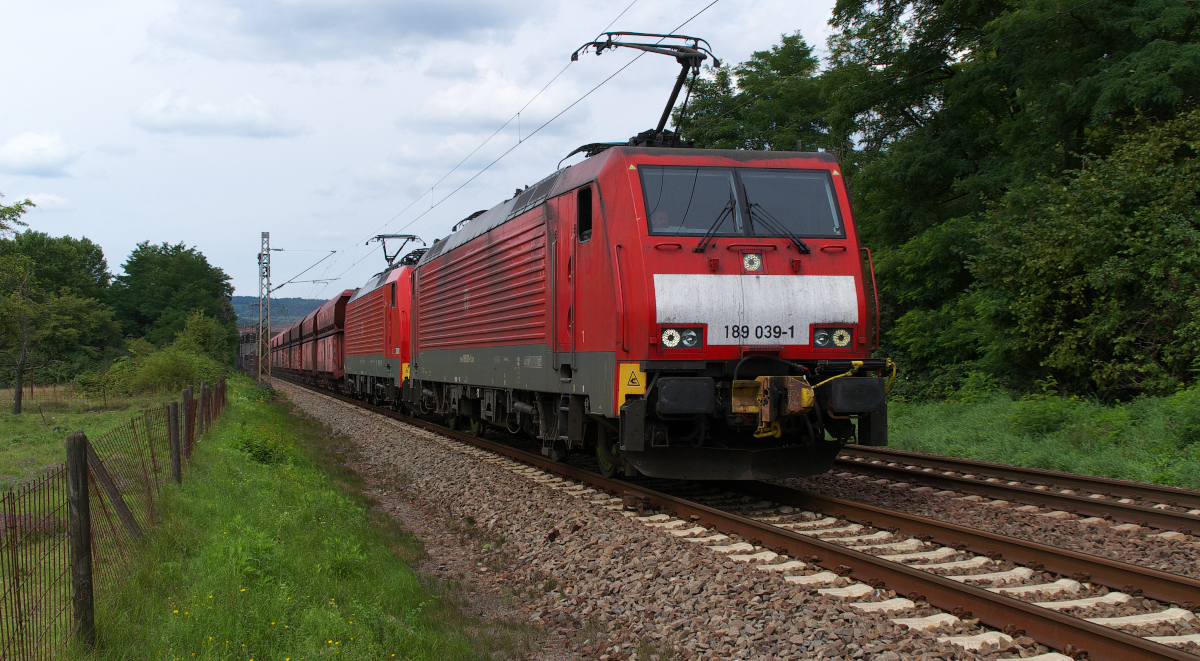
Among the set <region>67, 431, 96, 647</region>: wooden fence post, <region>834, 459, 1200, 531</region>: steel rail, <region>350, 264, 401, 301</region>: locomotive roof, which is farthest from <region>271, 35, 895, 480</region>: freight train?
<region>350, 264, 401, 301</region>: locomotive roof

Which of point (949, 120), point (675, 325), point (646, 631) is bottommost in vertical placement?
point (646, 631)

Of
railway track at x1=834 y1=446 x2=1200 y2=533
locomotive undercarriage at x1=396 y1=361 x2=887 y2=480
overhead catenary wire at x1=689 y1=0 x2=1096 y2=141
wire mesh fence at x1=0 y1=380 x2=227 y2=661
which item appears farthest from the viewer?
overhead catenary wire at x1=689 y1=0 x2=1096 y2=141

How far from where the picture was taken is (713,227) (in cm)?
788

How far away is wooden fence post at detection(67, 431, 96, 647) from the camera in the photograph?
164 inches

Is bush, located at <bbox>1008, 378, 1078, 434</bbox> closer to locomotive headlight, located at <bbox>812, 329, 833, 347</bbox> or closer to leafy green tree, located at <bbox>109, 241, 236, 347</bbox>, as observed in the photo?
locomotive headlight, located at <bbox>812, 329, 833, 347</bbox>

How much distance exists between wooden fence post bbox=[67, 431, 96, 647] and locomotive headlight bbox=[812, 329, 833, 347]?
576 centimetres

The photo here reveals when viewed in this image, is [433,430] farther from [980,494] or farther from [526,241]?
[980,494]

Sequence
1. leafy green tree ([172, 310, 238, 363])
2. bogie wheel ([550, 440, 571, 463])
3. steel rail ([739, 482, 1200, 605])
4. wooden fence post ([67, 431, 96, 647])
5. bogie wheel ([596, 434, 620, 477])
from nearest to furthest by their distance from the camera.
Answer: wooden fence post ([67, 431, 96, 647]), steel rail ([739, 482, 1200, 605]), bogie wheel ([596, 434, 620, 477]), bogie wheel ([550, 440, 571, 463]), leafy green tree ([172, 310, 238, 363])

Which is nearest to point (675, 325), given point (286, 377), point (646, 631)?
point (646, 631)

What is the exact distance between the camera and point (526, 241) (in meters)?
10.3

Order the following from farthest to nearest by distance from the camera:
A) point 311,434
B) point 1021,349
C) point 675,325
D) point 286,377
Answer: point 286,377
point 311,434
point 1021,349
point 675,325

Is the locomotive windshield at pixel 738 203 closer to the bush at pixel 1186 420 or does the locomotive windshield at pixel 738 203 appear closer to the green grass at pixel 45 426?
the bush at pixel 1186 420

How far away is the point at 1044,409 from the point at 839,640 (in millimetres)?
8792

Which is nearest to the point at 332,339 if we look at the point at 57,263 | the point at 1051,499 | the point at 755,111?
the point at 755,111
